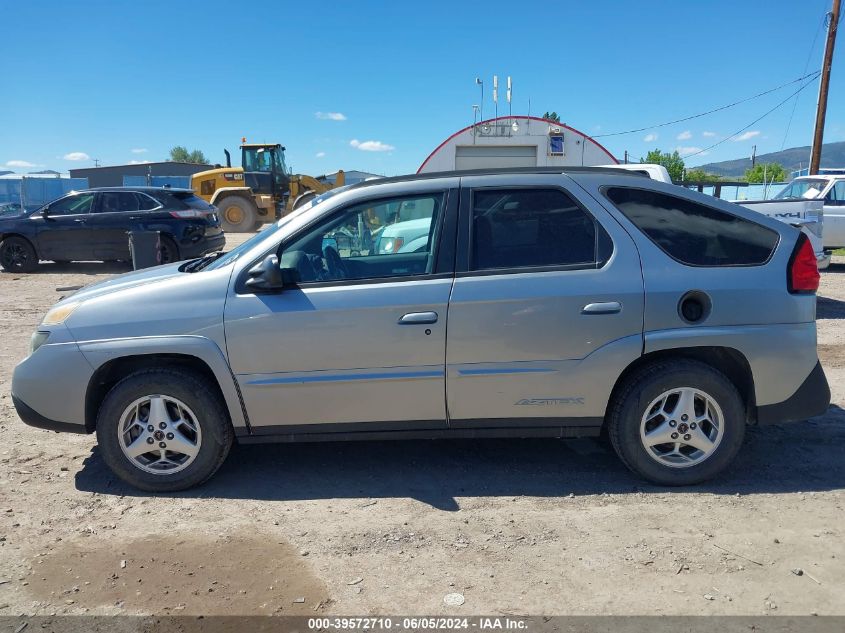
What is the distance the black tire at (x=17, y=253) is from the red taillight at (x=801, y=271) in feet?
47.8

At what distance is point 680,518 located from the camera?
3699 mm

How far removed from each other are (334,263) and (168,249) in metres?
10.8

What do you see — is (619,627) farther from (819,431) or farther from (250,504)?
(819,431)

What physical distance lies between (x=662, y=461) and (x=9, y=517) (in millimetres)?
3751

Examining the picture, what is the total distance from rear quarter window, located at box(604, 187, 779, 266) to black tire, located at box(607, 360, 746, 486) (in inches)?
25.3

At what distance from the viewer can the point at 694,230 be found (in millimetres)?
4047

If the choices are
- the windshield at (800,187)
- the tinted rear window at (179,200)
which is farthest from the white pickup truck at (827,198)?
the tinted rear window at (179,200)

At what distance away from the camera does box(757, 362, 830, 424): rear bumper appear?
3996 mm

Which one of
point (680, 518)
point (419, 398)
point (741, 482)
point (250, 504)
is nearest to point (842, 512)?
point (741, 482)

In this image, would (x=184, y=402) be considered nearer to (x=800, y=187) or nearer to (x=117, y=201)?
(x=117, y=201)

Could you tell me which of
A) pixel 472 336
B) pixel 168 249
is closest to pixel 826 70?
pixel 168 249

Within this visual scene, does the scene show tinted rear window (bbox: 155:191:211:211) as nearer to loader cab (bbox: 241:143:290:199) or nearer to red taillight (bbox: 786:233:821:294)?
loader cab (bbox: 241:143:290:199)

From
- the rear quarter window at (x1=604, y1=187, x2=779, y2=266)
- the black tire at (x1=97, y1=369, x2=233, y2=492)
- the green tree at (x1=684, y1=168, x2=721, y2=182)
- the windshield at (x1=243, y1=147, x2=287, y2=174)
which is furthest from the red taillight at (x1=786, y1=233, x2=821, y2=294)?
the green tree at (x1=684, y1=168, x2=721, y2=182)

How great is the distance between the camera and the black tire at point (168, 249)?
13.8 meters
